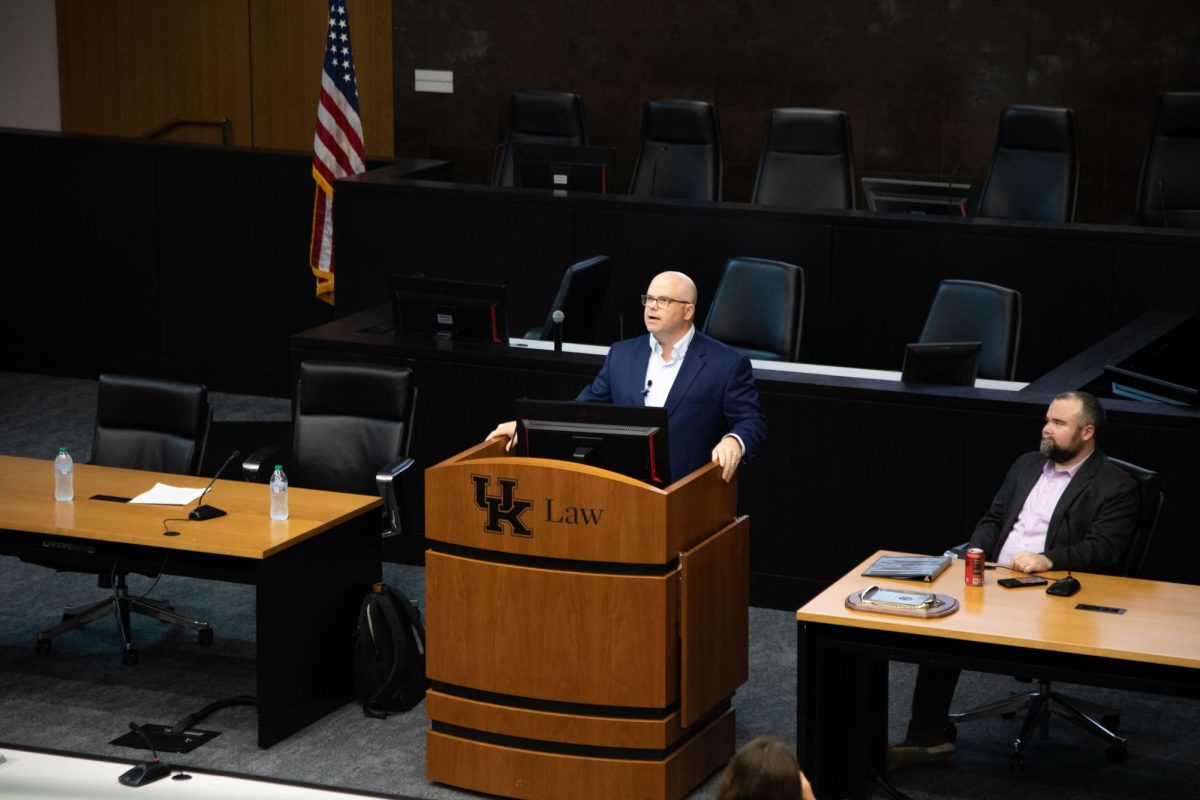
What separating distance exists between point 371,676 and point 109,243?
5641mm

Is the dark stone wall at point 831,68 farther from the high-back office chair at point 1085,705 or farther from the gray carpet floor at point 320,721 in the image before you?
the high-back office chair at point 1085,705

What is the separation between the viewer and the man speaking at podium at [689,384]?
19.5ft

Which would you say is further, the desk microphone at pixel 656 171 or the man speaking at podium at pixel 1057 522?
the desk microphone at pixel 656 171

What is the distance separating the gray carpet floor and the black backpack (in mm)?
Result: 62

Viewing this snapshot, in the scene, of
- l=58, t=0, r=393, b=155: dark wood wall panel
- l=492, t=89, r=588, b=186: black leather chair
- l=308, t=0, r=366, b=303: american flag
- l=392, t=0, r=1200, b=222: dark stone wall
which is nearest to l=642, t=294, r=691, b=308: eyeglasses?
l=308, t=0, r=366, b=303: american flag

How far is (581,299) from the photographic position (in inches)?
333

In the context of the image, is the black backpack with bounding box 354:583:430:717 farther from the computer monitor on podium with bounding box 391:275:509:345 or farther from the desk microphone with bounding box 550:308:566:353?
the computer monitor on podium with bounding box 391:275:509:345

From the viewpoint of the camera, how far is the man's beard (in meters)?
5.86

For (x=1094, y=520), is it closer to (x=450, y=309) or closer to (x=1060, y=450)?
(x=1060, y=450)

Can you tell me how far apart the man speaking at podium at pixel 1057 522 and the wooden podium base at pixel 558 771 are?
2.23 ft

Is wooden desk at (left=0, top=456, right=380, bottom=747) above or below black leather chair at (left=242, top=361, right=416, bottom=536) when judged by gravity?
below

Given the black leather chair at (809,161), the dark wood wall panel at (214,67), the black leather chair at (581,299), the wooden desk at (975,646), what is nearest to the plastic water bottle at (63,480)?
the black leather chair at (581,299)

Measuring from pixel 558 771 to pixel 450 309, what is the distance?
2830 millimetres

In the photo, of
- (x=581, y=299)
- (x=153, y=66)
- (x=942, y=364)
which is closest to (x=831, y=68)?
(x=581, y=299)
